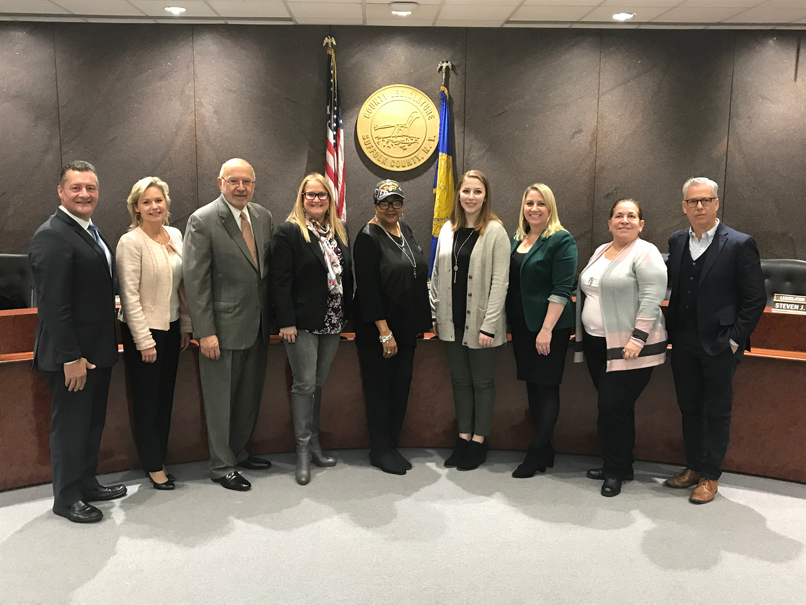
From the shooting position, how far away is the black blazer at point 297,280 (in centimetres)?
286

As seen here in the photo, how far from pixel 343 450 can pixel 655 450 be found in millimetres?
1832

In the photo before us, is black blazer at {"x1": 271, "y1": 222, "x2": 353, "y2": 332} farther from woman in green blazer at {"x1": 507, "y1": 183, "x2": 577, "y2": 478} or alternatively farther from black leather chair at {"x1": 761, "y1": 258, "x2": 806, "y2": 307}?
black leather chair at {"x1": 761, "y1": 258, "x2": 806, "y2": 307}

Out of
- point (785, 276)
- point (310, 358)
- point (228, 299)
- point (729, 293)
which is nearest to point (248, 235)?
point (228, 299)

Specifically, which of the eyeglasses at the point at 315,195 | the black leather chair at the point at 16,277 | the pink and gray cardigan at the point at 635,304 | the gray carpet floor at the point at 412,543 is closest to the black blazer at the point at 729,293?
the pink and gray cardigan at the point at 635,304

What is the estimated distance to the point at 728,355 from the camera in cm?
268

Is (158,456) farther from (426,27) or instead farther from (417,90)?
(426,27)

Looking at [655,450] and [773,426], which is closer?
[773,426]

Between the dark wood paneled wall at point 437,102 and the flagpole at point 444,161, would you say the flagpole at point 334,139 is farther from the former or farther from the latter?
the flagpole at point 444,161

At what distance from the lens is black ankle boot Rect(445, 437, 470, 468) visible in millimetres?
3204

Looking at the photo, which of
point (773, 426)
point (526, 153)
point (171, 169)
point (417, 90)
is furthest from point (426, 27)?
point (773, 426)

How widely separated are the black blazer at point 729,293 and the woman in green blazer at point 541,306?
62 cm

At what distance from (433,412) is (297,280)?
1.19 meters

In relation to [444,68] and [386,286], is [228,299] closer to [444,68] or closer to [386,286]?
[386,286]

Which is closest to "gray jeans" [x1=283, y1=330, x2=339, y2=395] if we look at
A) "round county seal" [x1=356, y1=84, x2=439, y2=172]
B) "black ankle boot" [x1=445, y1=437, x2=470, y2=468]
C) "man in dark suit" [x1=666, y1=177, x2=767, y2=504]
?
"black ankle boot" [x1=445, y1=437, x2=470, y2=468]
